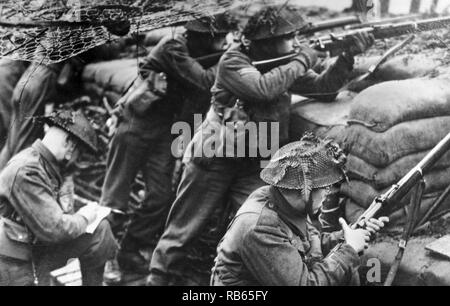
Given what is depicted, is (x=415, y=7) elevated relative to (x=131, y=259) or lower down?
elevated

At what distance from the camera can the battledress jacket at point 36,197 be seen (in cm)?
369

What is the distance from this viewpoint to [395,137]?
354cm

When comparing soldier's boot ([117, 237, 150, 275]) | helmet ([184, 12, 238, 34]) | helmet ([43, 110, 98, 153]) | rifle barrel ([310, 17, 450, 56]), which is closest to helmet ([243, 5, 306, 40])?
rifle barrel ([310, 17, 450, 56])

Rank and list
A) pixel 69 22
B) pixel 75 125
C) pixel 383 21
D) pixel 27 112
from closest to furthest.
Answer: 1. pixel 69 22
2. pixel 75 125
3. pixel 383 21
4. pixel 27 112

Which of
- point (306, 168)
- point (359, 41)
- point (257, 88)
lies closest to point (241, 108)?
point (257, 88)

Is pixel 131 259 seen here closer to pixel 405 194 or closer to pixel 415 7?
pixel 405 194

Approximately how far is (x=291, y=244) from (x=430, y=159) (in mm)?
1037

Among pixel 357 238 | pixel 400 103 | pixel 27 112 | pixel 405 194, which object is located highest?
pixel 400 103

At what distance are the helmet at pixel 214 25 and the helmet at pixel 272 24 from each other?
0.60m

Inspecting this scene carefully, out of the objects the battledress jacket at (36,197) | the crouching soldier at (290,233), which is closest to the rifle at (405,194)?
the crouching soldier at (290,233)

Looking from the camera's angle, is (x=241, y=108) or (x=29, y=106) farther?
(x=29, y=106)

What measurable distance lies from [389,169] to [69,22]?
2.18 meters

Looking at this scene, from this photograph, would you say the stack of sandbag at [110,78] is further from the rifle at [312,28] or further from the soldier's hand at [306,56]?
the soldier's hand at [306,56]

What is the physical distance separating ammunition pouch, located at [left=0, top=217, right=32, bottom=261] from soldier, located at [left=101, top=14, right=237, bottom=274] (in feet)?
4.61
